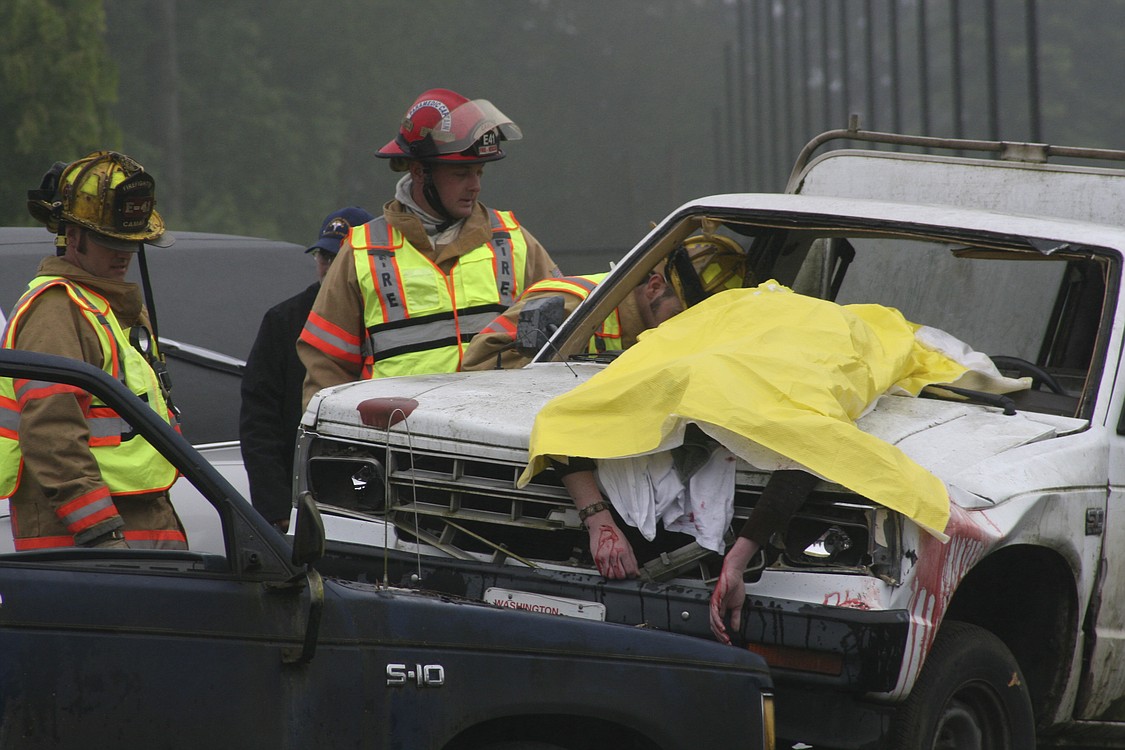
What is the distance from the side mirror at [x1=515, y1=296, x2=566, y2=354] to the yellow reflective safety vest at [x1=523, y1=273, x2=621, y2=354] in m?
0.36

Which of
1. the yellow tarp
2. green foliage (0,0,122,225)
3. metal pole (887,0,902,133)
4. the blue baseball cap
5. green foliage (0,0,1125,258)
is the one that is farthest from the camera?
green foliage (0,0,1125,258)

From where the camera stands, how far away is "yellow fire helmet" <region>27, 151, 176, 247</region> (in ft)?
14.2

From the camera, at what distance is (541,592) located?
152 inches

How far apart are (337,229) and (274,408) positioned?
85cm

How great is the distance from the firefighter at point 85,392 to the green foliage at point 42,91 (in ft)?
44.3

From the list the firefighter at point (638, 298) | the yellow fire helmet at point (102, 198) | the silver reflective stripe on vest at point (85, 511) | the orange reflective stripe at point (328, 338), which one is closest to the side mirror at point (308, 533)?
the silver reflective stripe on vest at point (85, 511)

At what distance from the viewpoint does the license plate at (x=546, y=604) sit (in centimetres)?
378

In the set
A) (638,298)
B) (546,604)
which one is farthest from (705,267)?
(546,604)

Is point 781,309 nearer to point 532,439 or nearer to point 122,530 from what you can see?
point 532,439

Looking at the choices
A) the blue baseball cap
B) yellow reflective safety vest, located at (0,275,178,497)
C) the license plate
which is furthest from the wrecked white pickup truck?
the blue baseball cap

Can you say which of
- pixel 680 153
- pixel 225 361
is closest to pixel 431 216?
Result: pixel 225 361

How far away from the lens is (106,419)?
4281 mm

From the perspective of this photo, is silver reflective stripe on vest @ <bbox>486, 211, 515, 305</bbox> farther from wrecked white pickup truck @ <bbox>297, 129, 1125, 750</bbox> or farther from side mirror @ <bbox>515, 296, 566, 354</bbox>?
side mirror @ <bbox>515, 296, 566, 354</bbox>

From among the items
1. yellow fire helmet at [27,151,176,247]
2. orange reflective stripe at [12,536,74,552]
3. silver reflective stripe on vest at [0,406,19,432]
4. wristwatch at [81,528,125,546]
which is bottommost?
orange reflective stripe at [12,536,74,552]
